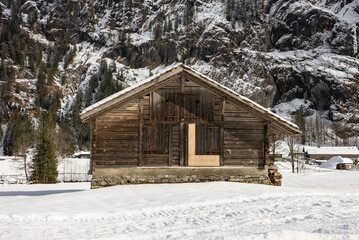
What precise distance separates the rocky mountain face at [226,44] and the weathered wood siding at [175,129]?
136 meters

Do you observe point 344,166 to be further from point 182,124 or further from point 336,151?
point 182,124

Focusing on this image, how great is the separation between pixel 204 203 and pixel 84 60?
531 feet

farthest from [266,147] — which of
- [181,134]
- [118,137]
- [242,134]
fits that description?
[118,137]

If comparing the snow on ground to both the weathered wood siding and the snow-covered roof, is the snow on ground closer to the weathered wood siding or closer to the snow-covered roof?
the weathered wood siding

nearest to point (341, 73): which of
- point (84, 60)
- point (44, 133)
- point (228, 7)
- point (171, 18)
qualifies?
point (228, 7)

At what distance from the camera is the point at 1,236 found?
22.0ft

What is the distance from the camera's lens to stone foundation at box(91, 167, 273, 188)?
14.7 metres

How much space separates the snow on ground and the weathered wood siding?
3.35 meters

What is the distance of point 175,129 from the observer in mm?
15422

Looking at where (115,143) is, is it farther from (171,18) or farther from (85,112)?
(171,18)

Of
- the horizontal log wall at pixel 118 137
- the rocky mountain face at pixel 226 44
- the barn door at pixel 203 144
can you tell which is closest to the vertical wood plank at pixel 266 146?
the barn door at pixel 203 144

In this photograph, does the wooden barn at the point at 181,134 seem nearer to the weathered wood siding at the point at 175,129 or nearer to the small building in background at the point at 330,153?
the weathered wood siding at the point at 175,129

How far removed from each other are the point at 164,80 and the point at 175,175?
16.2ft

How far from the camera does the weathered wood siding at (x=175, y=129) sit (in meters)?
15.0
